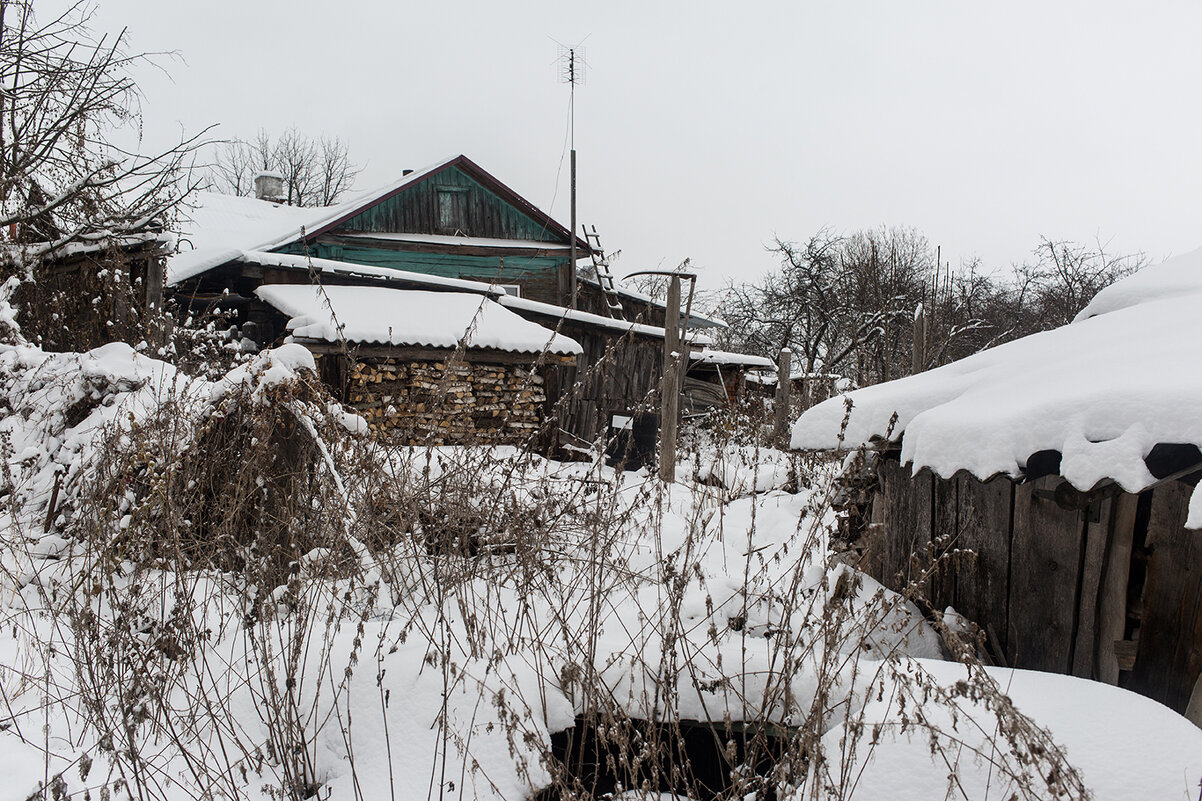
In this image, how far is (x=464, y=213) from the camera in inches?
649

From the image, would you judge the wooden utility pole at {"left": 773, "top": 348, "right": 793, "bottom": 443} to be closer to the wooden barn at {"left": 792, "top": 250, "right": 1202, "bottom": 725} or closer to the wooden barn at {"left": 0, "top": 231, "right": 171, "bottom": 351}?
the wooden barn at {"left": 792, "top": 250, "right": 1202, "bottom": 725}

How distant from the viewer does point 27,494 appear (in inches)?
189

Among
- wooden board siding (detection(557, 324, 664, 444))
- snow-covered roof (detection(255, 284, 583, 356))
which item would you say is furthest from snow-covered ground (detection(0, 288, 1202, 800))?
wooden board siding (detection(557, 324, 664, 444))

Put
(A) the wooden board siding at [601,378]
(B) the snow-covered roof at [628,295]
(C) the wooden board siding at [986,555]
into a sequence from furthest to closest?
(B) the snow-covered roof at [628,295]
(A) the wooden board siding at [601,378]
(C) the wooden board siding at [986,555]

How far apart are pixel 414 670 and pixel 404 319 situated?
28.6 feet

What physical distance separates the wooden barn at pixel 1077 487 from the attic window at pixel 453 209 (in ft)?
45.7

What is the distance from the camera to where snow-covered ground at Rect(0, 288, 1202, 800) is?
1.85 m

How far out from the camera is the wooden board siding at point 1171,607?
8.28 ft

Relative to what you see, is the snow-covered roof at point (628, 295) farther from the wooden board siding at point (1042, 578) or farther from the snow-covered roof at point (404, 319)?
the wooden board siding at point (1042, 578)

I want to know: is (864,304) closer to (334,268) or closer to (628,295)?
(628,295)

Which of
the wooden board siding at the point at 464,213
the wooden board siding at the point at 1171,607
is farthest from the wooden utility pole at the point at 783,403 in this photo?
the wooden board siding at the point at 1171,607

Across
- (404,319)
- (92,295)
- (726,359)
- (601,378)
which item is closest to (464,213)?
(601,378)

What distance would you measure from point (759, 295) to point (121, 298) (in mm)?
22014

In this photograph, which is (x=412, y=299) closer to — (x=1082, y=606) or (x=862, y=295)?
(x=1082, y=606)
